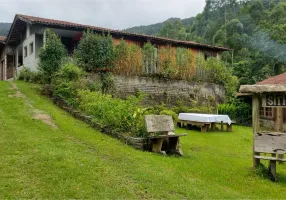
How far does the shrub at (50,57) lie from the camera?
13.4 metres

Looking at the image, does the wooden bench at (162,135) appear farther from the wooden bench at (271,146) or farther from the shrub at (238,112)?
the shrub at (238,112)

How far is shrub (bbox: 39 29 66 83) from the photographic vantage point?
1338cm

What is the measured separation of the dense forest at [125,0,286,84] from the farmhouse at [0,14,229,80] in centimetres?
535

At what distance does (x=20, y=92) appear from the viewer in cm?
1323

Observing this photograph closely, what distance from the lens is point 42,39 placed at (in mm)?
17812

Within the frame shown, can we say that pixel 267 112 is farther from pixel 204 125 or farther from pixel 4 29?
pixel 4 29

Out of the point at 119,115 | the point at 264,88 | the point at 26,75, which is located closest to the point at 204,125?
the point at 119,115

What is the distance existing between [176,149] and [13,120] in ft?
16.2

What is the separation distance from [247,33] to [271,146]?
112 ft

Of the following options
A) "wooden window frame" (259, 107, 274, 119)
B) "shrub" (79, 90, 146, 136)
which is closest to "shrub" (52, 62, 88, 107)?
"shrub" (79, 90, 146, 136)

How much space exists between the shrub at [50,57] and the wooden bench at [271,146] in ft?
31.5

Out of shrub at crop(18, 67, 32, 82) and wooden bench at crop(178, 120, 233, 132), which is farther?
shrub at crop(18, 67, 32, 82)

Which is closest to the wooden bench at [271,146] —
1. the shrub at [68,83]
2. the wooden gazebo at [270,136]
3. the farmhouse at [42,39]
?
the wooden gazebo at [270,136]

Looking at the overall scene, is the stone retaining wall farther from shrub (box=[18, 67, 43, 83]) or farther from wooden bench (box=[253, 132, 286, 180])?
wooden bench (box=[253, 132, 286, 180])
